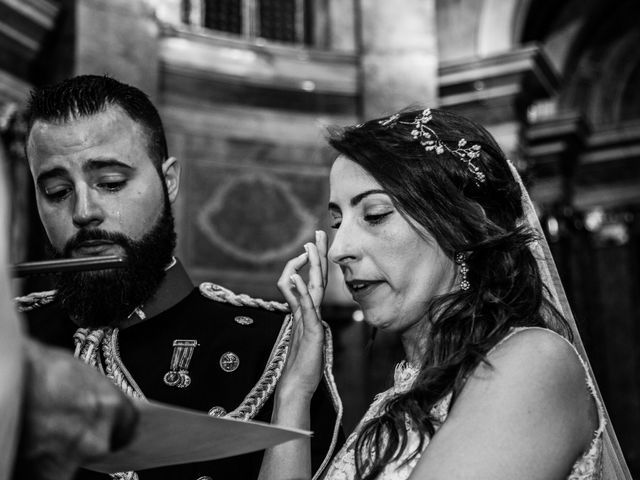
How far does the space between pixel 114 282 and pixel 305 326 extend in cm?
51

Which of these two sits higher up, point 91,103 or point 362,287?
point 91,103

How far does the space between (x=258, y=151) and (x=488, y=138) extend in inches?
237

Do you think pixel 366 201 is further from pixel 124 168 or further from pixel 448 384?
pixel 124 168

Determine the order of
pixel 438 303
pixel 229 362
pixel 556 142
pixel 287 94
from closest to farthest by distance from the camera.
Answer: pixel 438 303
pixel 229 362
pixel 287 94
pixel 556 142

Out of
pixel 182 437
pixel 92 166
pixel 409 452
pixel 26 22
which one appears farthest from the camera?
pixel 26 22

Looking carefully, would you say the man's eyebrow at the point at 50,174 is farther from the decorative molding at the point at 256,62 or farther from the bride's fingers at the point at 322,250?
the decorative molding at the point at 256,62

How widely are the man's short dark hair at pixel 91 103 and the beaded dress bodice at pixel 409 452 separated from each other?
2.90 feet

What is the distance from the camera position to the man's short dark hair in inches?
98.0

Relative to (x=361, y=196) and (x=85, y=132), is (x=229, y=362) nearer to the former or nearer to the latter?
(x=361, y=196)

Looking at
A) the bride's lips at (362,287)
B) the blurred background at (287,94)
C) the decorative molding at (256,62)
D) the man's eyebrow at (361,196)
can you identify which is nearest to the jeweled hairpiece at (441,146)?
the man's eyebrow at (361,196)

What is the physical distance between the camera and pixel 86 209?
2.35 meters

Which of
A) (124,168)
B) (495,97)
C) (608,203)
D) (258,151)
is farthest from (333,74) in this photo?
(124,168)

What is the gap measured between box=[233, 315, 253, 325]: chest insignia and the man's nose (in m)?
0.51

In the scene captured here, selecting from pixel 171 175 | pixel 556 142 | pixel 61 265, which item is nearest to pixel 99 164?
pixel 171 175
